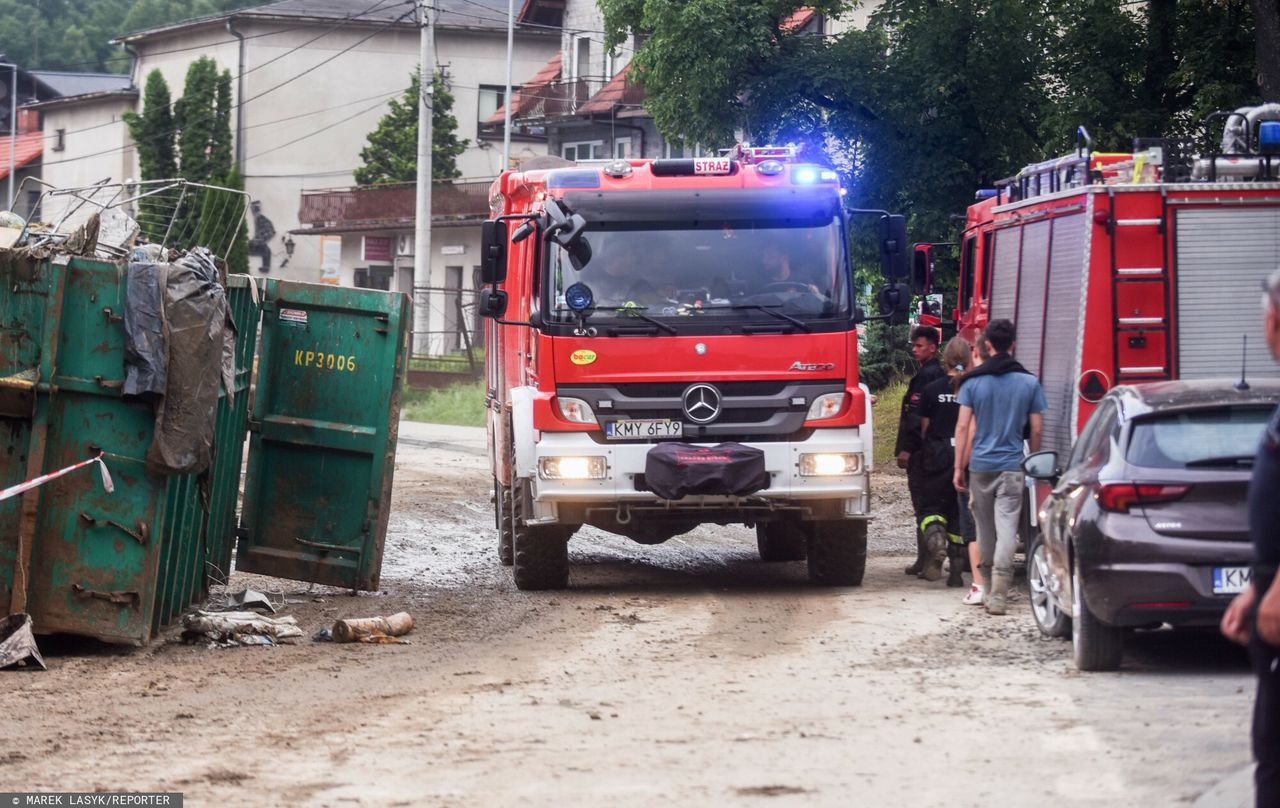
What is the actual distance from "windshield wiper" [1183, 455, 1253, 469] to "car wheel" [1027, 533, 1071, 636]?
4.64ft

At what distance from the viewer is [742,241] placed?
41.9 feet

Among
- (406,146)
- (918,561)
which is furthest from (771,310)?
(406,146)

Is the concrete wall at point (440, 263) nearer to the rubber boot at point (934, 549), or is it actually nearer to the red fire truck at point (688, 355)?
the rubber boot at point (934, 549)

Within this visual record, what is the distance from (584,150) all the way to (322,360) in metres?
40.4

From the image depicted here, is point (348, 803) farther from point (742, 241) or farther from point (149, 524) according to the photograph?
point (742, 241)

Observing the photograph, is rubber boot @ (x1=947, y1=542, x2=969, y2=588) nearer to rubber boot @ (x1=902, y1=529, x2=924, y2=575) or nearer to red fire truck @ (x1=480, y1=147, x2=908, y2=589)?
rubber boot @ (x1=902, y1=529, x2=924, y2=575)

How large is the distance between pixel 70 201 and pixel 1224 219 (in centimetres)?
744

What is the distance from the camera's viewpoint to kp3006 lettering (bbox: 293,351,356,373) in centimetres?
1245

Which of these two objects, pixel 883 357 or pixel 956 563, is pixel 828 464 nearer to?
pixel 956 563

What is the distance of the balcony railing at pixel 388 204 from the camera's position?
51688 millimetres

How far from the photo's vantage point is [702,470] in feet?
40.3

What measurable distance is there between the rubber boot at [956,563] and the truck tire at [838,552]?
62 centimetres

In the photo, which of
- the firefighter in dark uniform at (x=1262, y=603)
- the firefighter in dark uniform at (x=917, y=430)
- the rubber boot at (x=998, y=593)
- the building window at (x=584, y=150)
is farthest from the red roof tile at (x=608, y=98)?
the firefighter in dark uniform at (x=1262, y=603)

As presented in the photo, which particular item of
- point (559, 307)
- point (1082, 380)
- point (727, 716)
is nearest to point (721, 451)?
point (559, 307)
